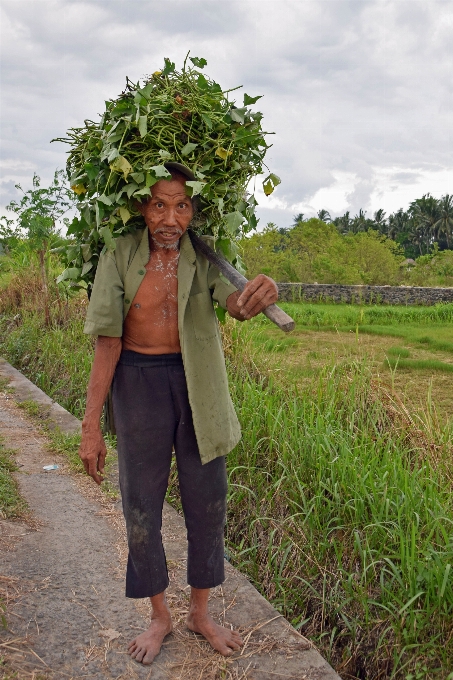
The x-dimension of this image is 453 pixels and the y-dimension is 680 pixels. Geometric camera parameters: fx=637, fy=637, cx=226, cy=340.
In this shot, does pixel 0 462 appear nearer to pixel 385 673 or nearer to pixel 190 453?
pixel 190 453

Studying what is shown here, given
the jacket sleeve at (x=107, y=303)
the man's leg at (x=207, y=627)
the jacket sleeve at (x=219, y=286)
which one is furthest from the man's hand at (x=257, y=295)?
the man's leg at (x=207, y=627)

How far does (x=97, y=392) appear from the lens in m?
2.05

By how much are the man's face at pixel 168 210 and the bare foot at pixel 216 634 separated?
1.30 metres

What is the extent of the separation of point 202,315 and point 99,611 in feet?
3.98

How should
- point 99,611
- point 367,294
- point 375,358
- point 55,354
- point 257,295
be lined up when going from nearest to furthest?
point 257,295, point 99,611, point 55,354, point 375,358, point 367,294

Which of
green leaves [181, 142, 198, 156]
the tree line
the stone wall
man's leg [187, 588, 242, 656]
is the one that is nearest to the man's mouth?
green leaves [181, 142, 198, 156]

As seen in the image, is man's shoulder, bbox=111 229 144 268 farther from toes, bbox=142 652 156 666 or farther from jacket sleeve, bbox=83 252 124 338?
toes, bbox=142 652 156 666

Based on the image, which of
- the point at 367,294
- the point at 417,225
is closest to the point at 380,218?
the point at 417,225

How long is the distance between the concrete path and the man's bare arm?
2.09 ft

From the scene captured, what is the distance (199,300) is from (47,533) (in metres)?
1.61

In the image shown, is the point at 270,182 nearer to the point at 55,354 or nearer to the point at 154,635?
the point at 154,635

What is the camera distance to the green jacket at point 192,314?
1.98 m

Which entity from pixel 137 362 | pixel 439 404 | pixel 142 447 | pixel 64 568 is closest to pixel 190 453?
pixel 142 447

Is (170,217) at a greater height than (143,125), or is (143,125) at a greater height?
(143,125)
